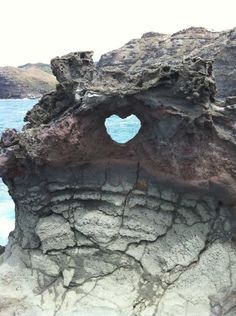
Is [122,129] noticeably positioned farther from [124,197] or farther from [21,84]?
[21,84]

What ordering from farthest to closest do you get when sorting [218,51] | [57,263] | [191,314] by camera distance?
[218,51] → [57,263] → [191,314]

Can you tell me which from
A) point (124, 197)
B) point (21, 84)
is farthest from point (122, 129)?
point (21, 84)

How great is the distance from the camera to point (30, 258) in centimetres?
387

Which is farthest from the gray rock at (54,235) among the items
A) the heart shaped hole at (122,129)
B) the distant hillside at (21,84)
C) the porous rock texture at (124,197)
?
the distant hillside at (21,84)

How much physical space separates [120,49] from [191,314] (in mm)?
65430

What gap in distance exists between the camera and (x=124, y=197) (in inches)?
150

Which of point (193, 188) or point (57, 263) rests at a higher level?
point (193, 188)

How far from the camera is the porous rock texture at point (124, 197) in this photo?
3.45 metres

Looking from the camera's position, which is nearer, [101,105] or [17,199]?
[101,105]

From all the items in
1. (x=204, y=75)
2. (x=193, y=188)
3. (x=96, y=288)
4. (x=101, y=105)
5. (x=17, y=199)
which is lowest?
(x=96, y=288)

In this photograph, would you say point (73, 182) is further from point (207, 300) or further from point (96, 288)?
point (207, 300)

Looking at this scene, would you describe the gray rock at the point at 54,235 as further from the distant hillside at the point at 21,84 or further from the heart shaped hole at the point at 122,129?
the distant hillside at the point at 21,84

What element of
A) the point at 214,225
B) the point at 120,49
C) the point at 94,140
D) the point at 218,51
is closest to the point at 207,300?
the point at 214,225

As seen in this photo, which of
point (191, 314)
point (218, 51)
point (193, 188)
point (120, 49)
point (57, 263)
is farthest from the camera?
point (120, 49)
